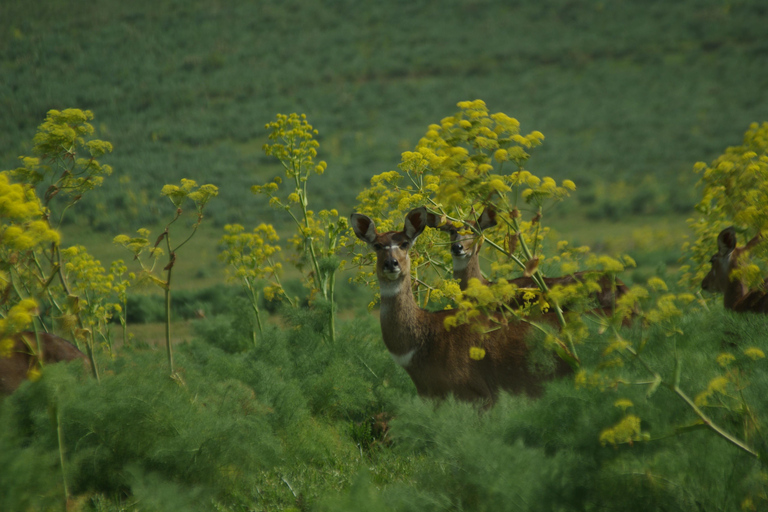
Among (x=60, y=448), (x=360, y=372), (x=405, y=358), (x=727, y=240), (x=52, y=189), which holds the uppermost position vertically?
(x=52, y=189)

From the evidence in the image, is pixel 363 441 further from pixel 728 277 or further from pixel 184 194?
pixel 728 277

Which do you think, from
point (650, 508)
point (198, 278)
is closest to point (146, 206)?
point (198, 278)

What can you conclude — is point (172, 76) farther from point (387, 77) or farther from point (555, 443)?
point (555, 443)

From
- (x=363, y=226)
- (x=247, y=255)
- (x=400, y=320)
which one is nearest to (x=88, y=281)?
(x=247, y=255)

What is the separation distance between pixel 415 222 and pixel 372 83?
62336 millimetres

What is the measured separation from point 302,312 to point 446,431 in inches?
162

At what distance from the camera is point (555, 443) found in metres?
3.73

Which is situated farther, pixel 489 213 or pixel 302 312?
pixel 302 312

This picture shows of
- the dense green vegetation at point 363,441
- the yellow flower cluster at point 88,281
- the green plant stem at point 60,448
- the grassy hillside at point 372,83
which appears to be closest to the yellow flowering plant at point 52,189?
the dense green vegetation at point 363,441

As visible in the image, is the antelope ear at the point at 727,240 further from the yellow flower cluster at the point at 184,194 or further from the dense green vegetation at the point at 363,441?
the yellow flower cluster at the point at 184,194

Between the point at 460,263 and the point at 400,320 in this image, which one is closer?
the point at 400,320

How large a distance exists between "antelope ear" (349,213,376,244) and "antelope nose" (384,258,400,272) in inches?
12.6

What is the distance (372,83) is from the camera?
218ft

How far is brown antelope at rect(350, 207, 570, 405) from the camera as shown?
595 centimetres
